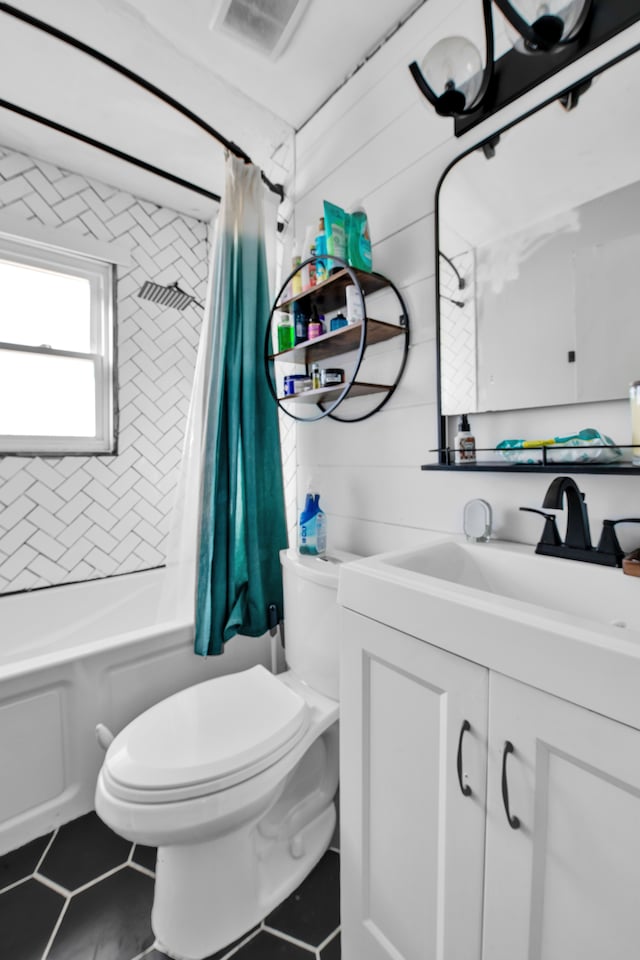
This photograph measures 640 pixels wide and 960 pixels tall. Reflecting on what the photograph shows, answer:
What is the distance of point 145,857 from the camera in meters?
1.29

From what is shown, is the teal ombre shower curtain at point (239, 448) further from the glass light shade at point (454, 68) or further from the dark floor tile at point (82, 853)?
the glass light shade at point (454, 68)

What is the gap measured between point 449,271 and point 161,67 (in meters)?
1.30

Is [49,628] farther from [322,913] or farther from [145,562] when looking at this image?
[322,913]

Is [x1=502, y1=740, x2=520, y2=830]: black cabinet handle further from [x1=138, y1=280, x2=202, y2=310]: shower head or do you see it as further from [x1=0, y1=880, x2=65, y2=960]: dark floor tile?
[x1=138, y1=280, x2=202, y2=310]: shower head

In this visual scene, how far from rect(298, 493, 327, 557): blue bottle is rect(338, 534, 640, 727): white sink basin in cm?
49

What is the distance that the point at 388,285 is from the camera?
1.37 meters

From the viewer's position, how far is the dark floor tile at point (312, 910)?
1.08 metres

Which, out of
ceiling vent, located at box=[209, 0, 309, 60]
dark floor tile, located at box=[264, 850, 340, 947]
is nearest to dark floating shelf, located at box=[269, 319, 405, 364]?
ceiling vent, located at box=[209, 0, 309, 60]

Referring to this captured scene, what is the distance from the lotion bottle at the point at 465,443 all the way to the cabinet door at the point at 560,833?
2.05 feet

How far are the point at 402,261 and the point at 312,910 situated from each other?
1860 mm

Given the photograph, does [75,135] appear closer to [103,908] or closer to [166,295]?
[166,295]

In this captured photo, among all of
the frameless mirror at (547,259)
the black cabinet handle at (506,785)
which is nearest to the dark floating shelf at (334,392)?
the frameless mirror at (547,259)

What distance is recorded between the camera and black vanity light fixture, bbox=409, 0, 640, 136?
0.89 meters

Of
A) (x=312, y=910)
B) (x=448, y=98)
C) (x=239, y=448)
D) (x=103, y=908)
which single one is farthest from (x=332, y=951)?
(x=448, y=98)
